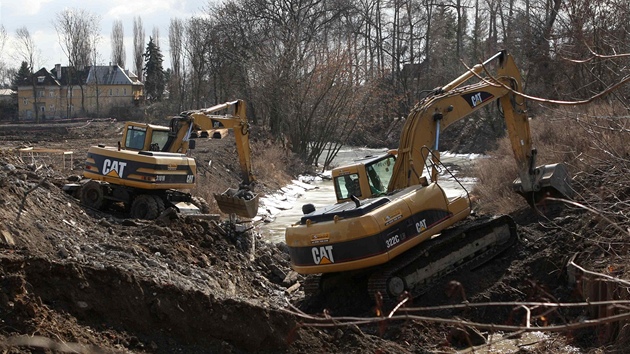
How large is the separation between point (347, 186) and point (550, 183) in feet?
13.2

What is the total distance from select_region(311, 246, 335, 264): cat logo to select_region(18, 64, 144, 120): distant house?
65136 millimetres

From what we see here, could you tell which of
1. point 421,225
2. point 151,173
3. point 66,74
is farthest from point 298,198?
point 66,74

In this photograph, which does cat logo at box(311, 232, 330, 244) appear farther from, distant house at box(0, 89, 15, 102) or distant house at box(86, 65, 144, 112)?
distant house at box(0, 89, 15, 102)

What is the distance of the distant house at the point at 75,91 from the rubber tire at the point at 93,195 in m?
58.0

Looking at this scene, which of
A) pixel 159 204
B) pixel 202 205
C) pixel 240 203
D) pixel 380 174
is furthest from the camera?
pixel 202 205

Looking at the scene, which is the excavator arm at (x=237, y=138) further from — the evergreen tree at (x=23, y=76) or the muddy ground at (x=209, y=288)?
the evergreen tree at (x=23, y=76)

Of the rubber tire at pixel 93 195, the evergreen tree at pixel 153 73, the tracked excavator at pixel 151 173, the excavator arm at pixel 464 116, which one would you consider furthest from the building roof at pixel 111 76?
the excavator arm at pixel 464 116

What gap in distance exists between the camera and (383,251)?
12523 millimetres

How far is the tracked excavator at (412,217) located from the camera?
495 inches

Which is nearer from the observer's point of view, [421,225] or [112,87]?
[421,225]

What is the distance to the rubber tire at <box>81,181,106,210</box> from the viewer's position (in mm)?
18703

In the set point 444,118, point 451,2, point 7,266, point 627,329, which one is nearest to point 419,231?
point 444,118

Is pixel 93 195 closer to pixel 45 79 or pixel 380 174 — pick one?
pixel 380 174

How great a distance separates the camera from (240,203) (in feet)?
63.2
